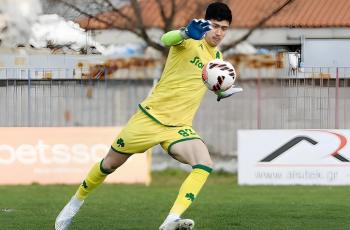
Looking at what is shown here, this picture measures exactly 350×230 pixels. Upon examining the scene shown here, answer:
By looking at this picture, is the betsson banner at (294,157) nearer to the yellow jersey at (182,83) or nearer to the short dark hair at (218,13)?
the yellow jersey at (182,83)

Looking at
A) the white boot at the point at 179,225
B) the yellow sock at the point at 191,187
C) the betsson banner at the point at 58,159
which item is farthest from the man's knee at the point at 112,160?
the betsson banner at the point at 58,159

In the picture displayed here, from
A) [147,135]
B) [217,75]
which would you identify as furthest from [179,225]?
[217,75]

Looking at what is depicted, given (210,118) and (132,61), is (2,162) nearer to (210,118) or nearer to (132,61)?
(132,61)

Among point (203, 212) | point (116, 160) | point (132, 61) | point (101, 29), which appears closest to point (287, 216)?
point (203, 212)

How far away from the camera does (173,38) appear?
7.96 m

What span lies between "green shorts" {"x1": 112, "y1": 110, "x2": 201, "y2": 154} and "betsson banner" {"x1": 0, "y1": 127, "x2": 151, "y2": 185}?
10.2 metres

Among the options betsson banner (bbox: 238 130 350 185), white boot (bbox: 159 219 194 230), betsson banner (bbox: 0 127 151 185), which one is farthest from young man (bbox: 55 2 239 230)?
betsson banner (bbox: 238 130 350 185)

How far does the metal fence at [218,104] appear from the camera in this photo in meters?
20.7

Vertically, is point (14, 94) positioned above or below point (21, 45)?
below

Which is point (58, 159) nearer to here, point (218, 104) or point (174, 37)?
point (218, 104)

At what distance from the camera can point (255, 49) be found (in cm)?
2172

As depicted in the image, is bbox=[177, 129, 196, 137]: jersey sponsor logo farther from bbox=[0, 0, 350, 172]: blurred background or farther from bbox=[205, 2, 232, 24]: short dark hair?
bbox=[0, 0, 350, 172]: blurred background

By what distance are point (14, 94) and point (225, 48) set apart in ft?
16.6

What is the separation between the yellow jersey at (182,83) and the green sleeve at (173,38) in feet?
0.85
